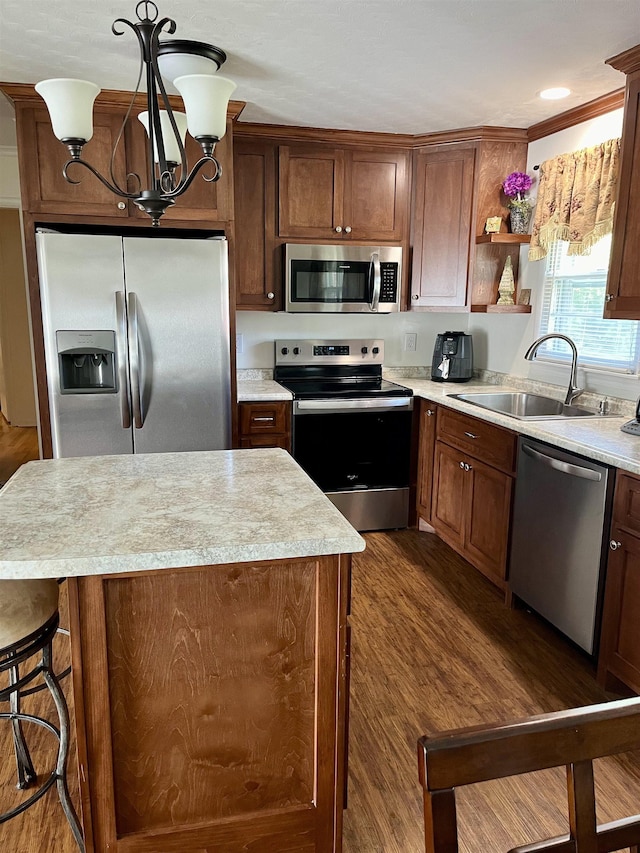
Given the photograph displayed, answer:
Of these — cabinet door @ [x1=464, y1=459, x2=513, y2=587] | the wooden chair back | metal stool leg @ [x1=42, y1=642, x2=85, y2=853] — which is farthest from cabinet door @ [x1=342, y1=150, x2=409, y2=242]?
the wooden chair back

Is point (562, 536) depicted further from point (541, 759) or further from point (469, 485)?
point (541, 759)

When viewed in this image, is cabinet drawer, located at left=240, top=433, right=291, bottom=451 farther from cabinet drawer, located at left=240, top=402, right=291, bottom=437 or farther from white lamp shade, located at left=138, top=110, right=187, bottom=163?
white lamp shade, located at left=138, top=110, right=187, bottom=163

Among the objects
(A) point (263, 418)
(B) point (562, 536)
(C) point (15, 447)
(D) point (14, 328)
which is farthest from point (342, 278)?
(D) point (14, 328)

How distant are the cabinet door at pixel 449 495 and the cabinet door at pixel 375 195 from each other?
139 centimetres

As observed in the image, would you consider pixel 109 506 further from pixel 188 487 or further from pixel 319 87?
pixel 319 87

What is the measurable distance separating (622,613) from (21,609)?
1.94 metres

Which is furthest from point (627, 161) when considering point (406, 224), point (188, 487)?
point (188, 487)

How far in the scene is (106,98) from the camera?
3.01 metres

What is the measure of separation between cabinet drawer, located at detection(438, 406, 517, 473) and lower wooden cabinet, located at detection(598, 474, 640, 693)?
2.26 feet

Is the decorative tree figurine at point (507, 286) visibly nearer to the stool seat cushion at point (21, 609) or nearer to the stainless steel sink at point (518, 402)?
the stainless steel sink at point (518, 402)

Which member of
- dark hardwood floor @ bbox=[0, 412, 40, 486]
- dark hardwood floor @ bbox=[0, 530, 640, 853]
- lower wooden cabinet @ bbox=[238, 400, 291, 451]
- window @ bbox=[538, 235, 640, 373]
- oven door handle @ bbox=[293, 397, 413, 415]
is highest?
window @ bbox=[538, 235, 640, 373]

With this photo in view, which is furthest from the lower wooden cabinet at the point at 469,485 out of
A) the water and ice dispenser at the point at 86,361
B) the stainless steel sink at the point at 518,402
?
the water and ice dispenser at the point at 86,361

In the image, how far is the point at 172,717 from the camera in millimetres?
1451

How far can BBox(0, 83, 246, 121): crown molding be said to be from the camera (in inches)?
113
